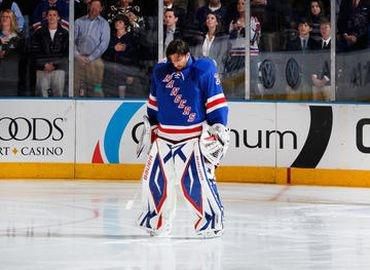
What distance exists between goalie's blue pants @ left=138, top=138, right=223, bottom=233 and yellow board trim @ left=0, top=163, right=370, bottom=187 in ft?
15.3

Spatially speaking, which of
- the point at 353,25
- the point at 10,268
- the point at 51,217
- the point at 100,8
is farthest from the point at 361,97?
the point at 10,268

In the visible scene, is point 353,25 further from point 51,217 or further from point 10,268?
point 10,268

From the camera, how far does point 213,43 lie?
1415 centimetres

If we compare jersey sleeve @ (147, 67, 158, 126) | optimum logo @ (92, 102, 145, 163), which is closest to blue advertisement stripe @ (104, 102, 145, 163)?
optimum logo @ (92, 102, 145, 163)

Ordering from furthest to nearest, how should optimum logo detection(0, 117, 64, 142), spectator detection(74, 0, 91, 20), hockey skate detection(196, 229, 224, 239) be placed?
spectator detection(74, 0, 91, 20)
optimum logo detection(0, 117, 64, 142)
hockey skate detection(196, 229, 224, 239)

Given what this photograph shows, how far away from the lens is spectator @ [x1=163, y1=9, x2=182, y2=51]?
14.1 metres

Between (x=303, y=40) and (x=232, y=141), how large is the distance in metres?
1.41

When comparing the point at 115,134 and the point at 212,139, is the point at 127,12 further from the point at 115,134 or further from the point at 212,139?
the point at 212,139

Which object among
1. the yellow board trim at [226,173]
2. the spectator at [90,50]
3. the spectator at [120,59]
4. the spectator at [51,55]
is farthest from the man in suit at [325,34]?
the spectator at [51,55]

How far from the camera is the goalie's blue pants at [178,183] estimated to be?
347 inches

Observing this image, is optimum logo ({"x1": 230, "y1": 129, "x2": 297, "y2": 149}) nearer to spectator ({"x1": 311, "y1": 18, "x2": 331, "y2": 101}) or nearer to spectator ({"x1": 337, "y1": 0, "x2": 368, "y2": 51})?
spectator ({"x1": 311, "y1": 18, "x2": 331, "y2": 101})

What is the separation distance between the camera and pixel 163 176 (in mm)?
8867

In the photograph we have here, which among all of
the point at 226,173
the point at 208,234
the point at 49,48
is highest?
the point at 49,48

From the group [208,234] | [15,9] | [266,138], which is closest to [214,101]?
[208,234]
